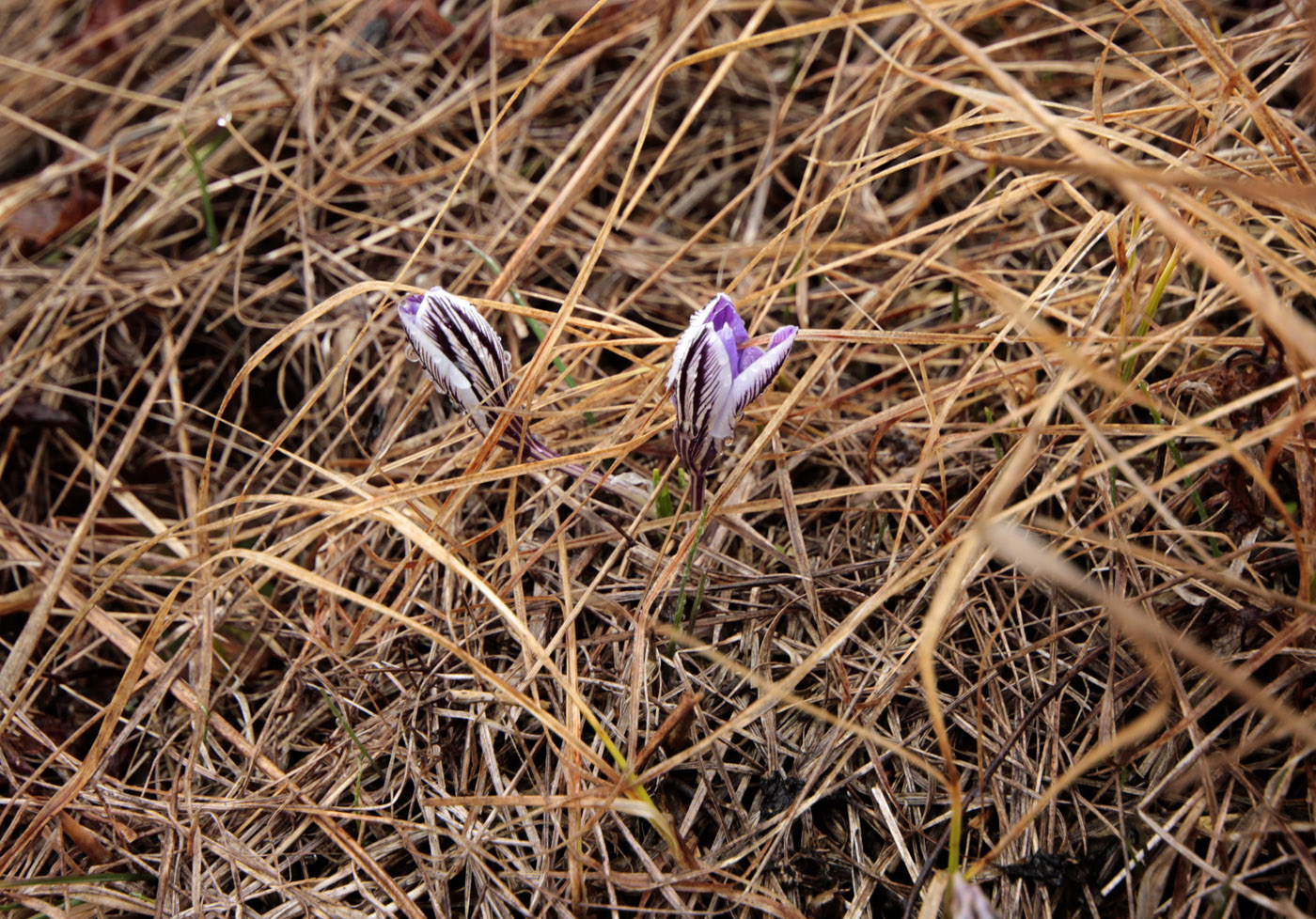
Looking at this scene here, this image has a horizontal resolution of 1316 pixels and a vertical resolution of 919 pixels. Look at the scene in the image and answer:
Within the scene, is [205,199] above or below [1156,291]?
above

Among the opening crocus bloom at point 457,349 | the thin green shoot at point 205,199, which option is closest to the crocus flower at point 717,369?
the opening crocus bloom at point 457,349

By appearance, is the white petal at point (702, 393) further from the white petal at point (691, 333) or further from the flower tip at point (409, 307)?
the flower tip at point (409, 307)

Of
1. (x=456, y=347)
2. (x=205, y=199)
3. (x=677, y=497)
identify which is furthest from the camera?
(x=205, y=199)

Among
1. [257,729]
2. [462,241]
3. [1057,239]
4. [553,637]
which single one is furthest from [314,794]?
[1057,239]

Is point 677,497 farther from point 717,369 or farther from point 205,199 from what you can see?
point 205,199

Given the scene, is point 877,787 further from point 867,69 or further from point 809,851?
point 867,69

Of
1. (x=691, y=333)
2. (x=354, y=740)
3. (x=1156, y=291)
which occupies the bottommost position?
(x=354, y=740)

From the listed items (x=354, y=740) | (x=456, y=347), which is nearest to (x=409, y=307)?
(x=456, y=347)
